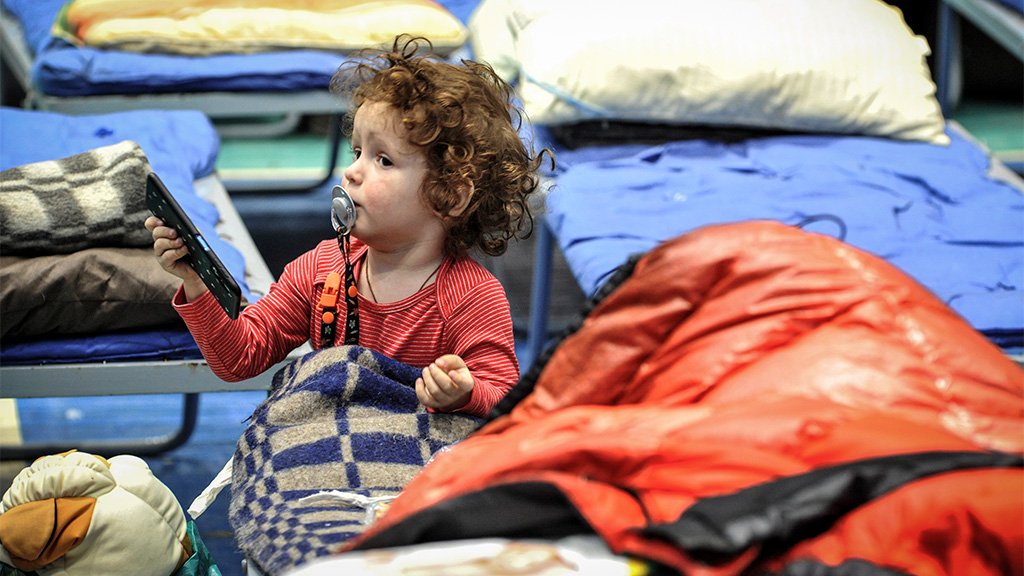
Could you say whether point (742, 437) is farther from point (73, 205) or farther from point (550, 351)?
point (73, 205)

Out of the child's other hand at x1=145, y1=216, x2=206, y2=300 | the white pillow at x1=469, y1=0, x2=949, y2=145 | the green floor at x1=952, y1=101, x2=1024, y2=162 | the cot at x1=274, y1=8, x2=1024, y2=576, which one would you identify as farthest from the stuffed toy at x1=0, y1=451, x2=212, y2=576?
the green floor at x1=952, y1=101, x2=1024, y2=162

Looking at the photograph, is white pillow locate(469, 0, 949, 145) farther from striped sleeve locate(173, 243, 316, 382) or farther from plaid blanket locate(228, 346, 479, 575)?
plaid blanket locate(228, 346, 479, 575)

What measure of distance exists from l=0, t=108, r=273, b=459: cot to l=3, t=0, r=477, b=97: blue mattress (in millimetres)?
310

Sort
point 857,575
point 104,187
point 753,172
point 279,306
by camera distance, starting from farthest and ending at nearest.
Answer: point 753,172, point 104,187, point 279,306, point 857,575

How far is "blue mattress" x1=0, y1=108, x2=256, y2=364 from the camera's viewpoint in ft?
6.37

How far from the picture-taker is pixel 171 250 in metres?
1.40

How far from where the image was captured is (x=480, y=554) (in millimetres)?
899

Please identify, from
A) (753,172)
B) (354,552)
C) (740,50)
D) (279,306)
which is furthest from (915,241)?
(354,552)

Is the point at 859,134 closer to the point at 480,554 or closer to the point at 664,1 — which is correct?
the point at 664,1

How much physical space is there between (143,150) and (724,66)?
1233 millimetres

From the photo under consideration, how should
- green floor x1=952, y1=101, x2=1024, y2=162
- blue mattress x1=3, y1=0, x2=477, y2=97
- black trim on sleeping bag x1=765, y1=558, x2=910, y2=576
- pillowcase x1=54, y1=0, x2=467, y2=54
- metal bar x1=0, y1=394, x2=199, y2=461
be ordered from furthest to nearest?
1. green floor x1=952, y1=101, x2=1024, y2=162
2. pillowcase x1=54, y1=0, x2=467, y2=54
3. blue mattress x1=3, y1=0, x2=477, y2=97
4. metal bar x1=0, y1=394, x2=199, y2=461
5. black trim on sleeping bag x1=765, y1=558, x2=910, y2=576

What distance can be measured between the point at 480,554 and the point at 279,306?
0.75 metres

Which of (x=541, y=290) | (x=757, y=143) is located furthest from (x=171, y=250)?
(x=757, y=143)

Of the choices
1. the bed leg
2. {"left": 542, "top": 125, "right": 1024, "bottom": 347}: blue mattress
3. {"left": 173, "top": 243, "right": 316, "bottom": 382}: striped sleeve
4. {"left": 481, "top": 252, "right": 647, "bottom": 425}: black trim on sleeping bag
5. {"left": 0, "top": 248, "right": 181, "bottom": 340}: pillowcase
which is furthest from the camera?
the bed leg
